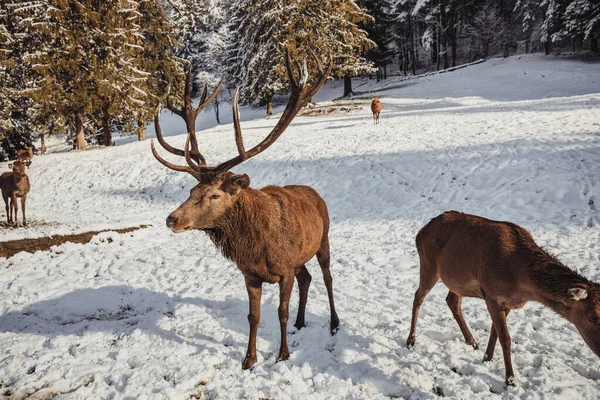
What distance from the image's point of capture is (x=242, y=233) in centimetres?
426

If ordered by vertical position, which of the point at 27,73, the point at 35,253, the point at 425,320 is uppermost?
the point at 27,73

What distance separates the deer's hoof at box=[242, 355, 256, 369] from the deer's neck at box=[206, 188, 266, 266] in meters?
1.21

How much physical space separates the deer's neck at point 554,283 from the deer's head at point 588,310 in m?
0.07

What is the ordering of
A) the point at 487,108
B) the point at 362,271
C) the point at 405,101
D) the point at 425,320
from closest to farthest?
the point at 425,320
the point at 362,271
the point at 487,108
the point at 405,101

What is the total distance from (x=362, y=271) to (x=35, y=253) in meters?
7.98

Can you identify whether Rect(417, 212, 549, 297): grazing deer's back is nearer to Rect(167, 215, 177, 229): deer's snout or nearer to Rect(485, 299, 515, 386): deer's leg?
Rect(485, 299, 515, 386): deer's leg

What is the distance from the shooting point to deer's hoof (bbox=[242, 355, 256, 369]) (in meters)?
4.29

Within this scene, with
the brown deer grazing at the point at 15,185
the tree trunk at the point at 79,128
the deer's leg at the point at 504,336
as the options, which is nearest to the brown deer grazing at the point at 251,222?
the deer's leg at the point at 504,336

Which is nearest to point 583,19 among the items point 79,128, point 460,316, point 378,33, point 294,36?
point 378,33

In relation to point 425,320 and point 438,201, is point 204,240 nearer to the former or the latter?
point 425,320

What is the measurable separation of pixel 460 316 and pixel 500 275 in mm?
1213

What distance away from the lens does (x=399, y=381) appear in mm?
3965

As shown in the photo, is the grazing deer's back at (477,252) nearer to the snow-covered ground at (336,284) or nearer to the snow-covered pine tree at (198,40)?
the snow-covered ground at (336,284)

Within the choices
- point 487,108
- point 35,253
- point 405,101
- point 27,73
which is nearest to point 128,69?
point 27,73
